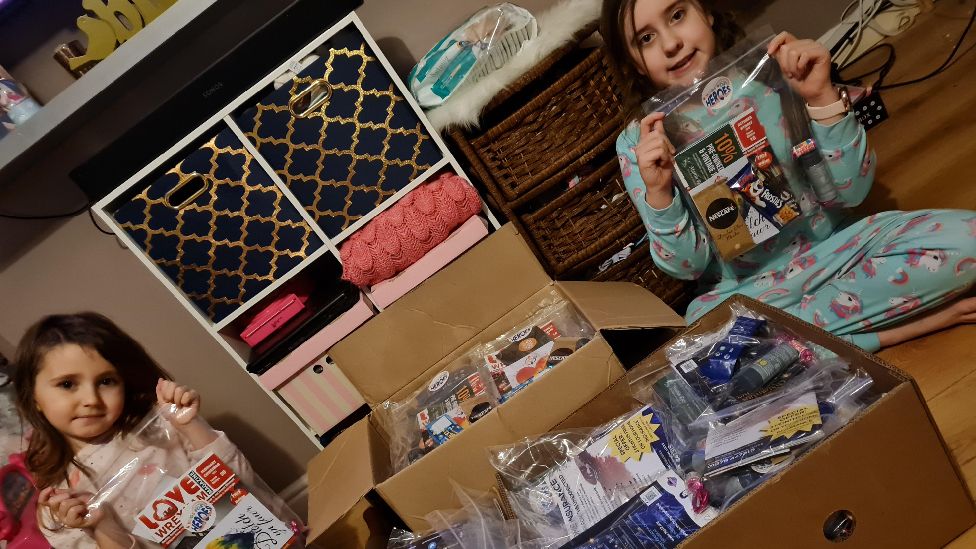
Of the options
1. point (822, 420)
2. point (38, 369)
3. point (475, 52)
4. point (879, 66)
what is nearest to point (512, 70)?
point (475, 52)

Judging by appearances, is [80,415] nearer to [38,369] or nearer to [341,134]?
[38,369]

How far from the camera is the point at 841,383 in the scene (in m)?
0.88

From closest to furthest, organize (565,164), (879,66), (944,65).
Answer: (565,164), (944,65), (879,66)

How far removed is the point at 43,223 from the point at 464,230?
1093mm

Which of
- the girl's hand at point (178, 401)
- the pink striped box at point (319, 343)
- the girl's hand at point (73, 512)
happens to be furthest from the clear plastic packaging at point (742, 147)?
the girl's hand at point (73, 512)

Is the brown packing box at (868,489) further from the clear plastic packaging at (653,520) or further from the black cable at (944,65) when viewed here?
the black cable at (944,65)

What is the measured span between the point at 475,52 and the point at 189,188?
72cm

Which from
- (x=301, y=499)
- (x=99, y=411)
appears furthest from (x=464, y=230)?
(x=301, y=499)

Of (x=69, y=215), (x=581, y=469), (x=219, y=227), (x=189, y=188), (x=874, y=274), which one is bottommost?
(x=874, y=274)

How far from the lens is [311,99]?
134cm

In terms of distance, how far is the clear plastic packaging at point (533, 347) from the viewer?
1.27m

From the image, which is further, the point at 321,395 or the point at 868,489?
the point at 321,395

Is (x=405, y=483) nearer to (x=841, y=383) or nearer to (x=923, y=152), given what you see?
(x=841, y=383)

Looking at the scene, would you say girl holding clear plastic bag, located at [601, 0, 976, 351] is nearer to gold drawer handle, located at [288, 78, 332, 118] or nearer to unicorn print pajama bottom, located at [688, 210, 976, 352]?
unicorn print pajama bottom, located at [688, 210, 976, 352]
